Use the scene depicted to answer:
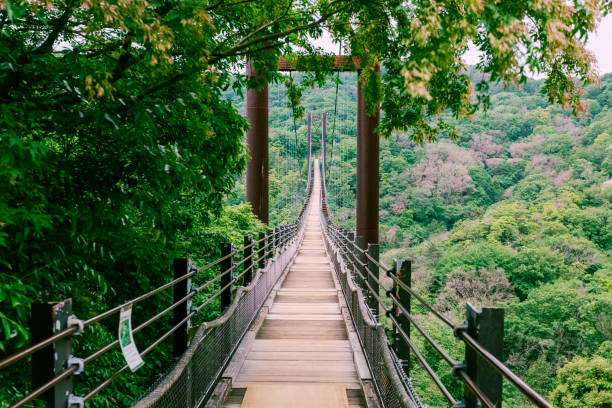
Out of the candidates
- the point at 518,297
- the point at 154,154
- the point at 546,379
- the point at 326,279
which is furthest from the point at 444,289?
the point at 154,154

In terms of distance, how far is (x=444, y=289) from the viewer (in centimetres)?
2788

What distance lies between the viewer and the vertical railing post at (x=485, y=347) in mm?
1454

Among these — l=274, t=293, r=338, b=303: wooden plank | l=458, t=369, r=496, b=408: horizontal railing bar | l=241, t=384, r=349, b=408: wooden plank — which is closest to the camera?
l=458, t=369, r=496, b=408: horizontal railing bar

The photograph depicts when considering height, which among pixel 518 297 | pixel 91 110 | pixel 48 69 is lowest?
pixel 518 297

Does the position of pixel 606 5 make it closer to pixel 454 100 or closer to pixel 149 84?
pixel 454 100

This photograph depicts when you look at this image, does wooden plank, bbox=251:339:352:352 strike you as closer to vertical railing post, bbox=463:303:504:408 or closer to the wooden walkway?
the wooden walkway

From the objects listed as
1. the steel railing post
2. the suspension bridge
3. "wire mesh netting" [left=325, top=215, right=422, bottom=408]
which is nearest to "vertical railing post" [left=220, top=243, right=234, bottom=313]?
the suspension bridge

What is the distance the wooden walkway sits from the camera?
289 cm

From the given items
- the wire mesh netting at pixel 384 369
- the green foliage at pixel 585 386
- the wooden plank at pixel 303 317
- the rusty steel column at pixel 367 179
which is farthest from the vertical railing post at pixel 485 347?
the green foliage at pixel 585 386

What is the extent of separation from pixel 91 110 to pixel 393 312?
2.30 metres

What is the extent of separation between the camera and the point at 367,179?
41.1 feet

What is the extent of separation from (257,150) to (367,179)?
3.27 metres

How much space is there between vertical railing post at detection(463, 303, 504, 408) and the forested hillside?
2789mm

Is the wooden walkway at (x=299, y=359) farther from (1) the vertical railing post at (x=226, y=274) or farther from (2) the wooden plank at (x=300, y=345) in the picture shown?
(1) the vertical railing post at (x=226, y=274)
